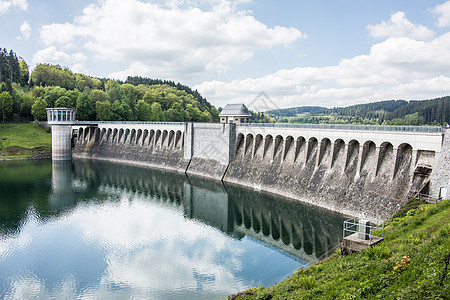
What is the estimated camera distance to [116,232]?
29.6 metres

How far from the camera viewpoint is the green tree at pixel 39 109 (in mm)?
88250

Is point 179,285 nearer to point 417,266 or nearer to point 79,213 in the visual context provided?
point 417,266

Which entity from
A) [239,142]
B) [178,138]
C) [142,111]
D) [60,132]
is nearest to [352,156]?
[239,142]

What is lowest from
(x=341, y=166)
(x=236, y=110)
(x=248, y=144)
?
(x=341, y=166)

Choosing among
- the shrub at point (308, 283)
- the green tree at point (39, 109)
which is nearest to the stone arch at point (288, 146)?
the shrub at point (308, 283)

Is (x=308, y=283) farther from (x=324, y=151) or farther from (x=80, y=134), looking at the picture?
(x=80, y=134)

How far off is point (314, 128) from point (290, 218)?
13.1 m

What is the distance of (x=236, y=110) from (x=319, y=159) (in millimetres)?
26255

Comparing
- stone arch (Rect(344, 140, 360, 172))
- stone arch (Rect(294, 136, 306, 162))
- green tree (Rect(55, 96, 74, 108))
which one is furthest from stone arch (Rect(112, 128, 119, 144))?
stone arch (Rect(344, 140, 360, 172))

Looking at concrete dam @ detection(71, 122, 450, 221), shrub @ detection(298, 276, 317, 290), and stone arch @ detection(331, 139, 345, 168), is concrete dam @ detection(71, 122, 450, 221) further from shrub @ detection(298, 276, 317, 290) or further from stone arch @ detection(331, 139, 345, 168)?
shrub @ detection(298, 276, 317, 290)

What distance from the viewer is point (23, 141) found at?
78750 millimetres

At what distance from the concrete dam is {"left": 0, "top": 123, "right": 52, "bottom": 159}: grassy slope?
25397mm

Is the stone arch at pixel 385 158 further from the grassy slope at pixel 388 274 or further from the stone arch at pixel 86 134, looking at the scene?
the stone arch at pixel 86 134

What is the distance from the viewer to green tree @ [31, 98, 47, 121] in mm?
88250
